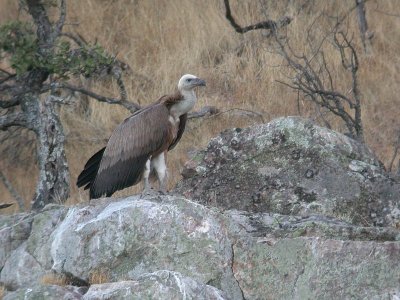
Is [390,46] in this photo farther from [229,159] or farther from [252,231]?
[252,231]

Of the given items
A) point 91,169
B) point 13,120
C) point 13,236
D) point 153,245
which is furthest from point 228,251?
point 13,120

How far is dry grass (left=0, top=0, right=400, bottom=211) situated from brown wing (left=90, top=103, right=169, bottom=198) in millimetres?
2063

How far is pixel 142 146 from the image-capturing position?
28.3ft

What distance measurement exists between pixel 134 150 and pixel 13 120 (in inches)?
86.8

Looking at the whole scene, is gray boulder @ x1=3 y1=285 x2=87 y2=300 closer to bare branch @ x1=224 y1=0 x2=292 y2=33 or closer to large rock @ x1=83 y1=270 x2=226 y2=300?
large rock @ x1=83 y1=270 x2=226 y2=300

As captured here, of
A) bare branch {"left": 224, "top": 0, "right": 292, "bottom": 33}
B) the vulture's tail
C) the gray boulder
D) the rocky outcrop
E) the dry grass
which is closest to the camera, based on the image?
the gray boulder

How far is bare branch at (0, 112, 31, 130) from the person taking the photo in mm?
10469

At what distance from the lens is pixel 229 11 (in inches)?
512

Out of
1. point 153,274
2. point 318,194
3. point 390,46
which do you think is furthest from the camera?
point 390,46

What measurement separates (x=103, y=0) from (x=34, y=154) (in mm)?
2558

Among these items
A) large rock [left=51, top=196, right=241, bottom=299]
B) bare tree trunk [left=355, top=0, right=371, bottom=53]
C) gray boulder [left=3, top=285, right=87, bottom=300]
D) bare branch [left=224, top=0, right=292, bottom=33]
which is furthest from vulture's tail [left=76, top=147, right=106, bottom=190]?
bare tree trunk [left=355, top=0, right=371, bottom=53]

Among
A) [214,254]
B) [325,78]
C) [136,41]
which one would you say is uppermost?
[136,41]

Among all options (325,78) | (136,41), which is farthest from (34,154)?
(325,78)

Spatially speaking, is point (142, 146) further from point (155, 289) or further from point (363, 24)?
point (363, 24)
